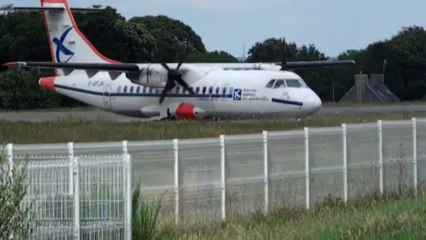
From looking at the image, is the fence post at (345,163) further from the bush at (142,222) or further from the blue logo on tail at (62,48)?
the blue logo on tail at (62,48)

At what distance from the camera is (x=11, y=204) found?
7.51 meters

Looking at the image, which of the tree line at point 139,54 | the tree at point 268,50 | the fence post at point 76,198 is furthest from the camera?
the tree at point 268,50

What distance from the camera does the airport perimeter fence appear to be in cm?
1322

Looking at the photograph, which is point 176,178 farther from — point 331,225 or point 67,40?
point 67,40

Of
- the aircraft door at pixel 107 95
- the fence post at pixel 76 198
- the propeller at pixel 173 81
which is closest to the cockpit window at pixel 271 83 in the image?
the propeller at pixel 173 81

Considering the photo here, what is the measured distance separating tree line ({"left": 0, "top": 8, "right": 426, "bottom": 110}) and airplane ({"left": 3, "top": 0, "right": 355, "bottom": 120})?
853 inches

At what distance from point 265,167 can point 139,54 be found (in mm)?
74115

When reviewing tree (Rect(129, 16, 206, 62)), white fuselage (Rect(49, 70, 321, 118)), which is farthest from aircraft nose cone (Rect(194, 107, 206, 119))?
tree (Rect(129, 16, 206, 62))

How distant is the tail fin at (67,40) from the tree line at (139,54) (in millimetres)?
20452

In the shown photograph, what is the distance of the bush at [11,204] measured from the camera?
748 cm

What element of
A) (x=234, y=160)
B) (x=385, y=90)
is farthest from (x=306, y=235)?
(x=385, y=90)

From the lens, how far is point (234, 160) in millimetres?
14570

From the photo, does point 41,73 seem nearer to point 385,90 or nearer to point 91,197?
point 385,90

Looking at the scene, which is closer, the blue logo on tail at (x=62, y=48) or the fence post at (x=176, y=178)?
the fence post at (x=176, y=178)
